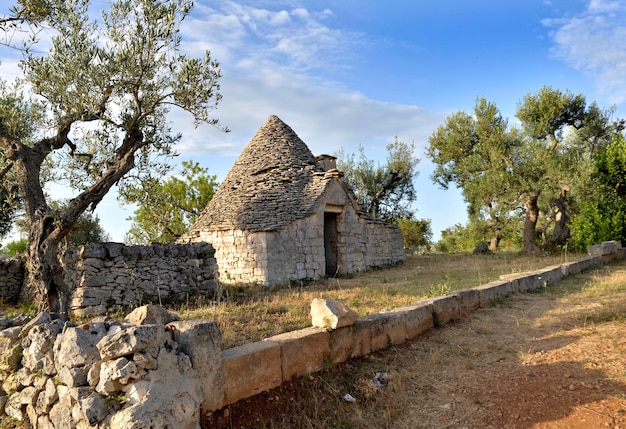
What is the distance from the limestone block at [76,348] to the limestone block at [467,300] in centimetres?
551

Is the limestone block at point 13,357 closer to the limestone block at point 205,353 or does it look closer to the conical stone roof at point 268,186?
the limestone block at point 205,353

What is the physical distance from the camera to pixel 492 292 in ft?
26.0

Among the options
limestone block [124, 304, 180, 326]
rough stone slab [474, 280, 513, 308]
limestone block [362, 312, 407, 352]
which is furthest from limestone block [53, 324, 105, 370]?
rough stone slab [474, 280, 513, 308]

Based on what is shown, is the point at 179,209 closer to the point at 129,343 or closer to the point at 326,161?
the point at 326,161

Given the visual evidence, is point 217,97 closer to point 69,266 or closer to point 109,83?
point 109,83

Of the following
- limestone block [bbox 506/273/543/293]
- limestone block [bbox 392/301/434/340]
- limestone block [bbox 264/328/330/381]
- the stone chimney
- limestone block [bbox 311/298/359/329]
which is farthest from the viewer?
the stone chimney

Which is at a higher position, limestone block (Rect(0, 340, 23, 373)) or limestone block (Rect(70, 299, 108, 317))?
limestone block (Rect(0, 340, 23, 373))

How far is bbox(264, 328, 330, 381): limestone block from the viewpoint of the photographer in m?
4.07

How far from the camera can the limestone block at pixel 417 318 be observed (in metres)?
5.75

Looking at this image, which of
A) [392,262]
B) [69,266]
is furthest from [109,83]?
[392,262]

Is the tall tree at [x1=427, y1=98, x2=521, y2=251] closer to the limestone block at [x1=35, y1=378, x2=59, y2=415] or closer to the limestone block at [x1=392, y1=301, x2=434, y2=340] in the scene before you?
the limestone block at [x1=392, y1=301, x2=434, y2=340]

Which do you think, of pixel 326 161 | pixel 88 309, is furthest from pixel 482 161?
pixel 88 309

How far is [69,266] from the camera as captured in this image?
8.91 m

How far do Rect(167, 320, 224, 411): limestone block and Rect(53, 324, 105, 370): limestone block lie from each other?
21.1 inches
